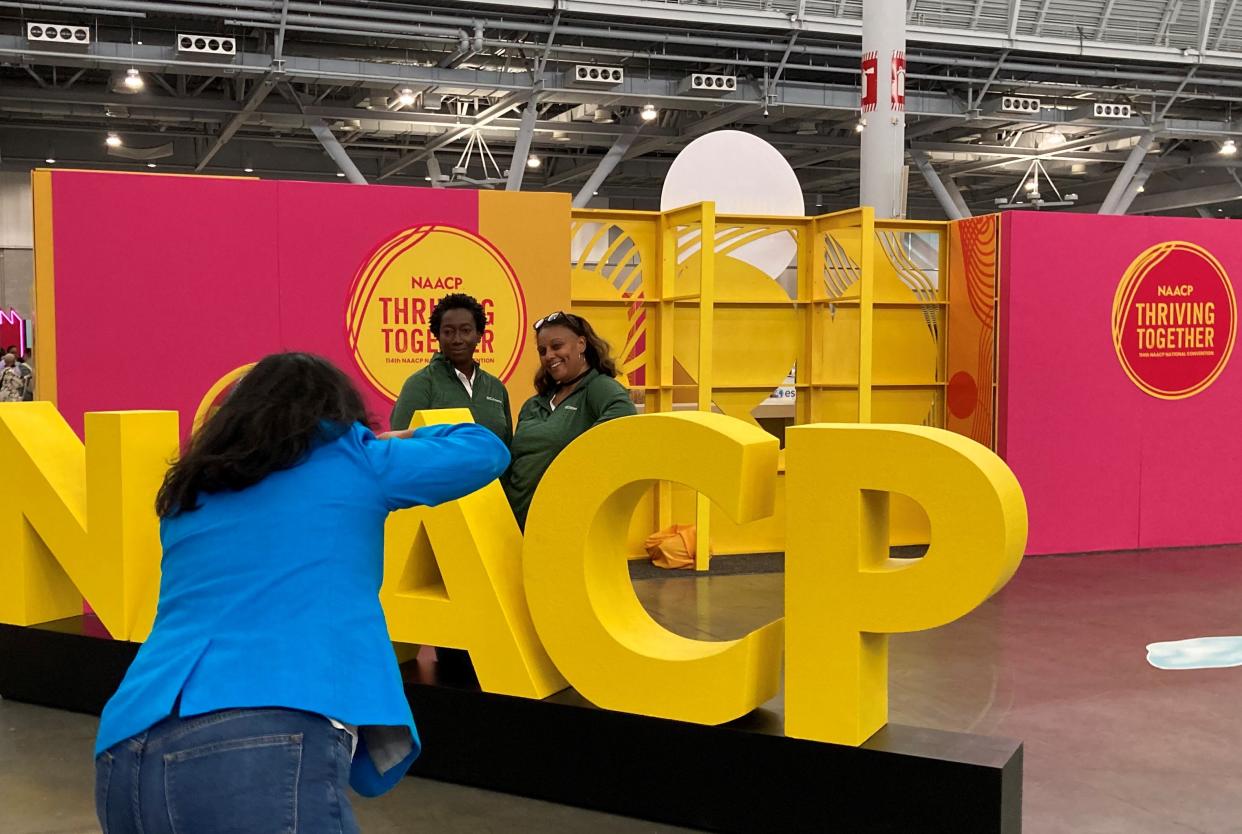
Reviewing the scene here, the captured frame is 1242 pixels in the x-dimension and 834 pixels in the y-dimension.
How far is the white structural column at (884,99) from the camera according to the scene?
979 cm

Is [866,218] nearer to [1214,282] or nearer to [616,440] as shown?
[1214,282]

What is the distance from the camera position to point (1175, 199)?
2097cm

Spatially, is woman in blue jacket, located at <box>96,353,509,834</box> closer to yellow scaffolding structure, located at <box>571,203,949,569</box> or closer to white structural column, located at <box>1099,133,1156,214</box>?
yellow scaffolding structure, located at <box>571,203,949,569</box>

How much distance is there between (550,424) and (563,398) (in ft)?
0.36

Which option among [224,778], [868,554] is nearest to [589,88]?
[868,554]

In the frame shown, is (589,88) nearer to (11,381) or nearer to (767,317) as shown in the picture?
(767,317)

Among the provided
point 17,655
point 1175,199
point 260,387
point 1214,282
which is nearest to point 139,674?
point 260,387

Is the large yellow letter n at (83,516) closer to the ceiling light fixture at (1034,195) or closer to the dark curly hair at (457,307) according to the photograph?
the dark curly hair at (457,307)

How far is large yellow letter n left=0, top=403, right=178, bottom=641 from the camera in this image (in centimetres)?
426

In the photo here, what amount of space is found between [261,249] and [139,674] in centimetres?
546

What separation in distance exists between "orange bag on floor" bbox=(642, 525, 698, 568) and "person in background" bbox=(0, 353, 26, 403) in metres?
8.48

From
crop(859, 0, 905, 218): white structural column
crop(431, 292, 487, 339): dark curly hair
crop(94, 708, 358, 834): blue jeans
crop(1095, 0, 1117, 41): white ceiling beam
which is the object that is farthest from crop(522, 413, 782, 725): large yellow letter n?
crop(1095, 0, 1117, 41): white ceiling beam

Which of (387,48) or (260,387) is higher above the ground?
(387,48)

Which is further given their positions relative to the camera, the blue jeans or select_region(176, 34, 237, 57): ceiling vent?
select_region(176, 34, 237, 57): ceiling vent
